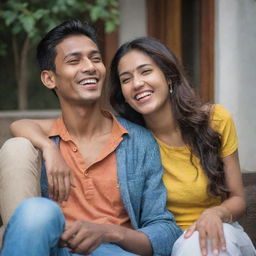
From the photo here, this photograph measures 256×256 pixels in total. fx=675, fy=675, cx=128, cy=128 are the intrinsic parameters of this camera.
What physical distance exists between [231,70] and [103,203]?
223 centimetres

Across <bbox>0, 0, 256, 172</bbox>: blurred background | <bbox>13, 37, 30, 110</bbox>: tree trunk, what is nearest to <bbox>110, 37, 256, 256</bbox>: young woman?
<bbox>0, 0, 256, 172</bbox>: blurred background

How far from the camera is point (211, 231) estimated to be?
278cm

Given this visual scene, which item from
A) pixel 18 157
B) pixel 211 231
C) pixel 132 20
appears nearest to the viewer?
pixel 211 231

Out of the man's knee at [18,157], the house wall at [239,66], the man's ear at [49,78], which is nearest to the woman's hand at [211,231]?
the man's knee at [18,157]

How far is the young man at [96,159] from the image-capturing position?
291 centimetres

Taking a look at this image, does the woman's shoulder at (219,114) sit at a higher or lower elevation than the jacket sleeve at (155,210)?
higher

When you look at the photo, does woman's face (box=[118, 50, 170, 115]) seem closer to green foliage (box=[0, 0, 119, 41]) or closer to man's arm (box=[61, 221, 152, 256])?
man's arm (box=[61, 221, 152, 256])

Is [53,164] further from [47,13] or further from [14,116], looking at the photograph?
[14,116]

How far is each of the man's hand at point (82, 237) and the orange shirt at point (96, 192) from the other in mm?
351

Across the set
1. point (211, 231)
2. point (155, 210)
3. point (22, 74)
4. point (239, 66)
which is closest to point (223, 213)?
point (211, 231)

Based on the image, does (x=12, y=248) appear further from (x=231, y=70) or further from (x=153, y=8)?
(x=153, y=8)

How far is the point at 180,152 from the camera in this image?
3.22m

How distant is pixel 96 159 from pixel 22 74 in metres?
2.70

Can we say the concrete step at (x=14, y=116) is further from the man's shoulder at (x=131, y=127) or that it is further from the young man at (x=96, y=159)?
the man's shoulder at (x=131, y=127)
